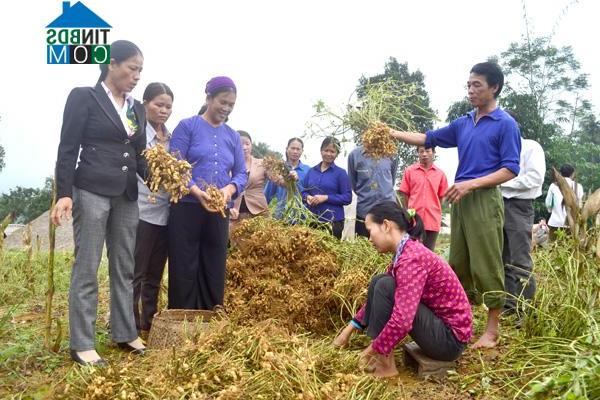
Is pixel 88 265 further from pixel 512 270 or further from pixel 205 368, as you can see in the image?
pixel 512 270

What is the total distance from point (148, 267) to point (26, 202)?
3859cm

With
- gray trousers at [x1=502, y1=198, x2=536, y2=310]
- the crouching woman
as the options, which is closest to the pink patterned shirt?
the crouching woman

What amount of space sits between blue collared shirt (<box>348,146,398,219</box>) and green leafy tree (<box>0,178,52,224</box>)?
1185 inches

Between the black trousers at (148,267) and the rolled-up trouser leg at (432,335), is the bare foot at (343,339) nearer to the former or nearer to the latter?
the rolled-up trouser leg at (432,335)

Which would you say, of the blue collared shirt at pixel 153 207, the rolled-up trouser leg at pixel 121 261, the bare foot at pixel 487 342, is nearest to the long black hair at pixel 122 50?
the blue collared shirt at pixel 153 207

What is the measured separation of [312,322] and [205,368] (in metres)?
1.50

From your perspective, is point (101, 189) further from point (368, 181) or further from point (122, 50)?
point (368, 181)

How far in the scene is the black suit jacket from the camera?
10.2 ft

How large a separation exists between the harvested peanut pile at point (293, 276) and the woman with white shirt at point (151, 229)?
1.89 ft

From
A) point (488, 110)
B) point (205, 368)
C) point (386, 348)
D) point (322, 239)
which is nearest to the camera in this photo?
point (205, 368)

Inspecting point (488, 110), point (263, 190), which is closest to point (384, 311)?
point (488, 110)

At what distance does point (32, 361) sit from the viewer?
11.0ft

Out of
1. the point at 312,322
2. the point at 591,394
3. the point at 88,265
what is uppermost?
the point at 88,265

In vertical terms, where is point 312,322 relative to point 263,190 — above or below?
below
